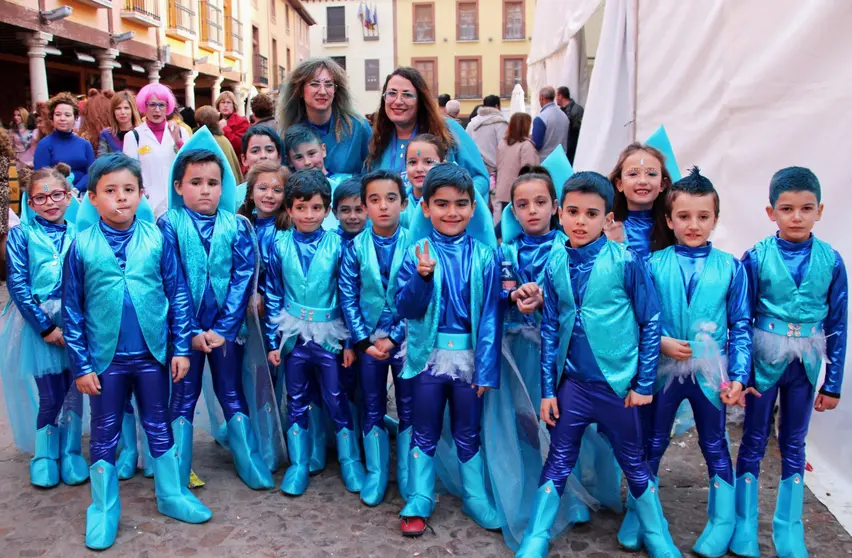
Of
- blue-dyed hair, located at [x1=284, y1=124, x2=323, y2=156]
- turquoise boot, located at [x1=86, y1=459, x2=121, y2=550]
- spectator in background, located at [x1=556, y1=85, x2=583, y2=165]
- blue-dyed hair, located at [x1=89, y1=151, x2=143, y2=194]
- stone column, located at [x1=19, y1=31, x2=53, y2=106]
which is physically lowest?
turquoise boot, located at [x1=86, y1=459, x2=121, y2=550]

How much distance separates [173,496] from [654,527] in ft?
6.25

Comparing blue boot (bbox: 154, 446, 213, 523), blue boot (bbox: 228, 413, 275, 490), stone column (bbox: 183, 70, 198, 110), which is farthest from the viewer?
stone column (bbox: 183, 70, 198, 110)

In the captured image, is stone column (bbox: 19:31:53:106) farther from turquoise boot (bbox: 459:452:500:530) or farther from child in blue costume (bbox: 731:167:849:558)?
child in blue costume (bbox: 731:167:849:558)

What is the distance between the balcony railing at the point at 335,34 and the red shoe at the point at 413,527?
3749 centimetres

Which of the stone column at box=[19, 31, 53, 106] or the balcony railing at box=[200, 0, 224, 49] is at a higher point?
the balcony railing at box=[200, 0, 224, 49]

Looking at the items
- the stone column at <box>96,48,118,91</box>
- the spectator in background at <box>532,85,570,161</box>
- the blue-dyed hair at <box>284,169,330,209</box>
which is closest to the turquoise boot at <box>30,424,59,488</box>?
the blue-dyed hair at <box>284,169,330,209</box>

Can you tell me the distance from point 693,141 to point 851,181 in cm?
124

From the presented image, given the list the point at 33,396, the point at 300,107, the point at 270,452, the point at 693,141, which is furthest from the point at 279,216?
the point at 693,141

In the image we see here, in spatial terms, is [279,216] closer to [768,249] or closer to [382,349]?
[382,349]

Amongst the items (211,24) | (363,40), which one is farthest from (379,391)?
(363,40)

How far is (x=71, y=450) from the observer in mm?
3410

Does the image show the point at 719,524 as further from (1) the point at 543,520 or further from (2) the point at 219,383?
(2) the point at 219,383

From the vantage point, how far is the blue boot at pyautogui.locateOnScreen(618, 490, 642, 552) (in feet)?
8.99

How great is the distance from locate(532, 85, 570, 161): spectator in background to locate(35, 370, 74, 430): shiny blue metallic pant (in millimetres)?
5759
